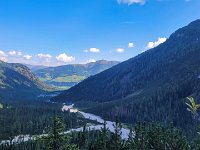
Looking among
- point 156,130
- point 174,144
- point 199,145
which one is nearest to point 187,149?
point 174,144

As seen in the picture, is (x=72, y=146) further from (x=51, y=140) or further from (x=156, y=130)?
(x=156, y=130)

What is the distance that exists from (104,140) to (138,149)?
37.7 ft

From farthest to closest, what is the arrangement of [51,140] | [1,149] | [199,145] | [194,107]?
[1,149] → [199,145] → [194,107] → [51,140]

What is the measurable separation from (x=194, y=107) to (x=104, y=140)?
35.7 m

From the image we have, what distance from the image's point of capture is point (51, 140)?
189ft

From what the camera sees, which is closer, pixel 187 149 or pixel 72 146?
pixel 72 146

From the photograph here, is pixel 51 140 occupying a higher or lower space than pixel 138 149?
higher

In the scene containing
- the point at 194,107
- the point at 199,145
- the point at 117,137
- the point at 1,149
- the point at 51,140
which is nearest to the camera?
the point at 51,140

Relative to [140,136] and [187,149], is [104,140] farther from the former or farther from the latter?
[187,149]

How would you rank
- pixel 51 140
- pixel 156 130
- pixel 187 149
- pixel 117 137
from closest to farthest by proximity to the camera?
pixel 51 140 < pixel 117 137 < pixel 187 149 < pixel 156 130

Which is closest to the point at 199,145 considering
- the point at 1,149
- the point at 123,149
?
the point at 123,149

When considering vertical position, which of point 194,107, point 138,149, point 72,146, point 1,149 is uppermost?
point 194,107

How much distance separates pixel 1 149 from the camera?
198m

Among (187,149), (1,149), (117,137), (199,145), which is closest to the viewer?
(117,137)
